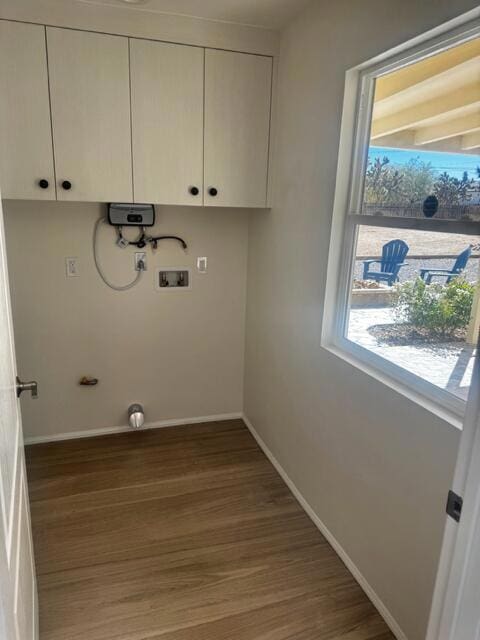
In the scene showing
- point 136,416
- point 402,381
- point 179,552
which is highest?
point 402,381

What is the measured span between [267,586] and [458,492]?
1.30 metres

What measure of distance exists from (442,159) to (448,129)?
93 millimetres

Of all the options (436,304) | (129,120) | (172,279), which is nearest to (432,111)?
(436,304)

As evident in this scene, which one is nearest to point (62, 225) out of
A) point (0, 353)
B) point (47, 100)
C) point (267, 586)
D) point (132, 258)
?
point (132, 258)

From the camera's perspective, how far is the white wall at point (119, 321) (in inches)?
104

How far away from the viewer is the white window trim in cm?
143

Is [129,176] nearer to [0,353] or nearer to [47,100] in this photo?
[47,100]

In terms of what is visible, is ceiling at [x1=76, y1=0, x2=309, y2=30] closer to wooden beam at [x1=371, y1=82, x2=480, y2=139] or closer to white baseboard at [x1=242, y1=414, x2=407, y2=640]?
wooden beam at [x1=371, y1=82, x2=480, y2=139]

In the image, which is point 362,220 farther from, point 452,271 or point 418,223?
point 452,271

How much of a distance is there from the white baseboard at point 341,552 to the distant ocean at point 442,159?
65.4 inches

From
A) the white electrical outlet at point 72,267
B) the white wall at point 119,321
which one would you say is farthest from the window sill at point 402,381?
the white electrical outlet at point 72,267

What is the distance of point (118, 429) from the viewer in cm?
308

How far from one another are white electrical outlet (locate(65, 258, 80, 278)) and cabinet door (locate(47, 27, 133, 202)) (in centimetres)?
49

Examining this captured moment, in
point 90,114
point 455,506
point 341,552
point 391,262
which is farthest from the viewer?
point 90,114
